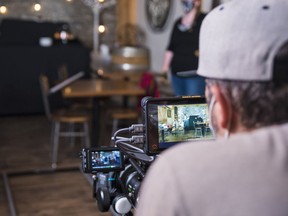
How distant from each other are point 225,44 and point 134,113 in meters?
3.87

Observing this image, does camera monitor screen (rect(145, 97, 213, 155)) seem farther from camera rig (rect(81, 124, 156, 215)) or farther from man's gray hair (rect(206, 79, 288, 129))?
man's gray hair (rect(206, 79, 288, 129))

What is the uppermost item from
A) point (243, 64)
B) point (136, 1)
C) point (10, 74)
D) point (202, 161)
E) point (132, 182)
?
point (136, 1)

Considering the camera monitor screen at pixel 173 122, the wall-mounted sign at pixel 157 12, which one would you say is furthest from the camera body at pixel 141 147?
the wall-mounted sign at pixel 157 12

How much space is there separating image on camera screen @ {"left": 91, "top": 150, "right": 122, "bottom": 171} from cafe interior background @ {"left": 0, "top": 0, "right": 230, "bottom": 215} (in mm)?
2852

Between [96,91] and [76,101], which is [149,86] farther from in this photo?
[76,101]

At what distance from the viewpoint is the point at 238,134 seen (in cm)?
79

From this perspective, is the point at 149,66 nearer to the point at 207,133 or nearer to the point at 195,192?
the point at 207,133

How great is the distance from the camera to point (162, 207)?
0.70 m

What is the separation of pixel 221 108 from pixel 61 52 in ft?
19.1

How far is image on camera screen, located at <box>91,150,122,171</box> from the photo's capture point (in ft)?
4.59

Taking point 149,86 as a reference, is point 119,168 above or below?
below

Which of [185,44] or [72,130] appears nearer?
[185,44]

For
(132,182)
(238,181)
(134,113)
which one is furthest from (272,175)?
(134,113)

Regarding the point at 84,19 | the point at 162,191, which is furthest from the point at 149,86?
the point at 162,191
